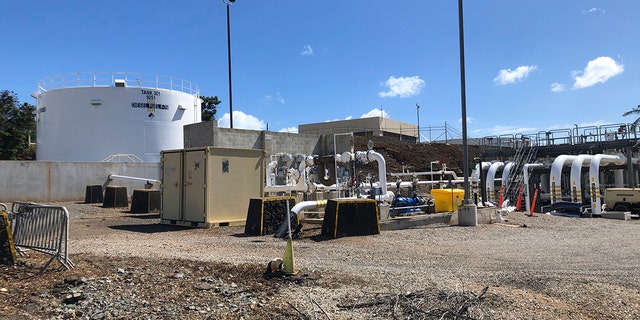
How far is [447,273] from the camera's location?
26.3 ft

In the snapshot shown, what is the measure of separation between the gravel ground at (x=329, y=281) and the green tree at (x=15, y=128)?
4033 centimetres

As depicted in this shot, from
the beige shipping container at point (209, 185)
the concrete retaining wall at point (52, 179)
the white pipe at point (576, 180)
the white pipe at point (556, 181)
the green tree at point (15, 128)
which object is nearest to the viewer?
the beige shipping container at point (209, 185)

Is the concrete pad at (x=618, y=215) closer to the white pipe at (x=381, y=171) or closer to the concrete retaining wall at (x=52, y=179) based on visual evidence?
the white pipe at (x=381, y=171)

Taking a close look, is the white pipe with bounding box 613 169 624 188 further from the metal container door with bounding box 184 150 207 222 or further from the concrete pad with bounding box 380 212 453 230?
the metal container door with bounding box 184 150 207 222

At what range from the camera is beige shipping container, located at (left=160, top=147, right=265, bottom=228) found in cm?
1465

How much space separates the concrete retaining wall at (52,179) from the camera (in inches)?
1021

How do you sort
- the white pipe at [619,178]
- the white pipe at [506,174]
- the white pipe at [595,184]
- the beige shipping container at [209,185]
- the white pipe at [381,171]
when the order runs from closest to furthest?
the beige shipping container at [209,185]
the white pipe at [381,171]
the white pipe at [595,184]
the white pipe at [506,174]
the white pipe at [619,178]

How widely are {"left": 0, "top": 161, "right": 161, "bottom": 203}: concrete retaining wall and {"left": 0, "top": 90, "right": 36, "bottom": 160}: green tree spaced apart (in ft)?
73.6

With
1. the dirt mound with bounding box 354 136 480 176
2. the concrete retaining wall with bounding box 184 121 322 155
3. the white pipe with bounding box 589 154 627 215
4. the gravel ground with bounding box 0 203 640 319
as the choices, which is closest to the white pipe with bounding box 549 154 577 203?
the white pipe with bounding box 589 154 627 215

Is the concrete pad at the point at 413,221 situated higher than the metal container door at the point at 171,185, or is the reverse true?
the metal container door at the point at 171,185

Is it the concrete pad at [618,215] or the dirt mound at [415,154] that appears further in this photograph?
the dirt mound at [415,154]

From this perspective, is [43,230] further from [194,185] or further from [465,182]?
[465,182]

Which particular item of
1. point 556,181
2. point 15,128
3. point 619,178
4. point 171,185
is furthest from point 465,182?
point 15,128

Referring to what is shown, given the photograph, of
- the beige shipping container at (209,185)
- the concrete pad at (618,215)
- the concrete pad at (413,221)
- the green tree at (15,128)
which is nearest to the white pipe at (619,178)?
the concrete pad at (618,215)
